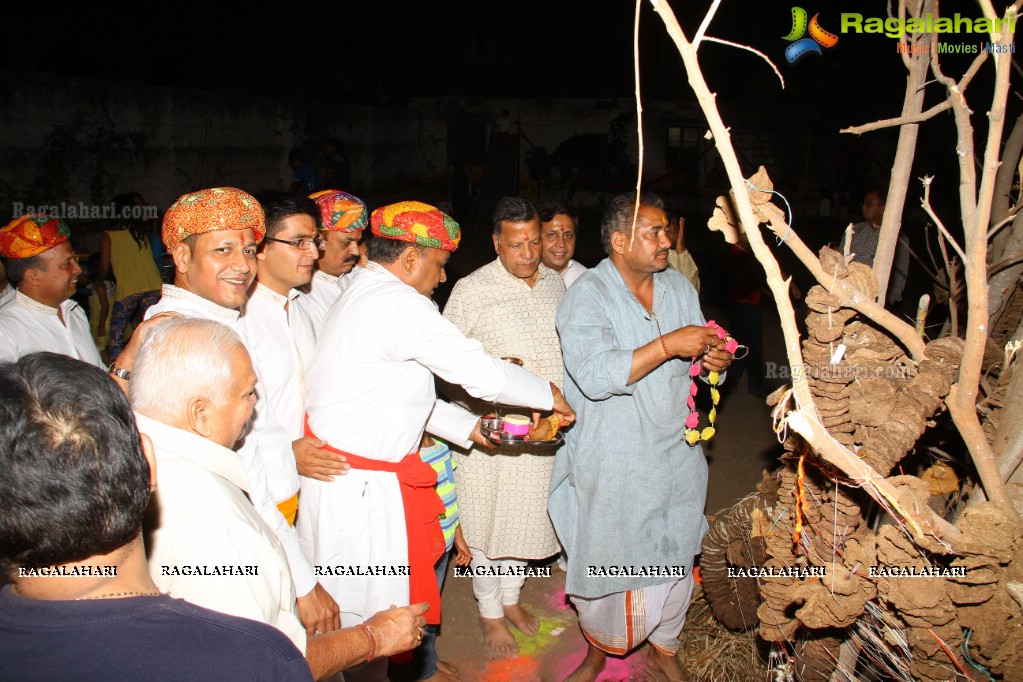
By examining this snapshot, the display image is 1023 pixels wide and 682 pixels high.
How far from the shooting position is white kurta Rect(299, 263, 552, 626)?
2.87 m

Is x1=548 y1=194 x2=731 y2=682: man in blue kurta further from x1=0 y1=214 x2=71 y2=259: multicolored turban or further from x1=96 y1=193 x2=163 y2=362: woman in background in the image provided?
x1=96 y1=193 x2=163 y2=362: woman in background

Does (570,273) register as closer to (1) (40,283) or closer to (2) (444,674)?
(2) (444,674)

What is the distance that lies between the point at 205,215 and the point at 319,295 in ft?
3.97

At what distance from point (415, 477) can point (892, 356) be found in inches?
70.3

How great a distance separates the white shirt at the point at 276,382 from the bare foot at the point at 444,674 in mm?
1288

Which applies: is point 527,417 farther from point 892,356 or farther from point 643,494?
point 892,356

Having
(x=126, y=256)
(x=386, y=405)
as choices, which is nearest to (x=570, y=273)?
(x=386, y=405)

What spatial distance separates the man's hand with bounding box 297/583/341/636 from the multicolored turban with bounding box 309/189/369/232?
1.89 meters

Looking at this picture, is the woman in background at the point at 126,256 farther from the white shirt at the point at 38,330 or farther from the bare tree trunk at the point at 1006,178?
the bare tree trunk at the point at 1006,178

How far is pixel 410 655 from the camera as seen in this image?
10.8 ft

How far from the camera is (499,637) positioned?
3781 mm

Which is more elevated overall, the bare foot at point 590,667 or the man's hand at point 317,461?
the man's hand at point 317,461

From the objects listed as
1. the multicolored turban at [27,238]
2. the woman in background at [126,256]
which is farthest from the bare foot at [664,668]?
the woman in background at [126,256]

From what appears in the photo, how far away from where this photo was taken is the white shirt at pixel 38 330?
11.1 ft
